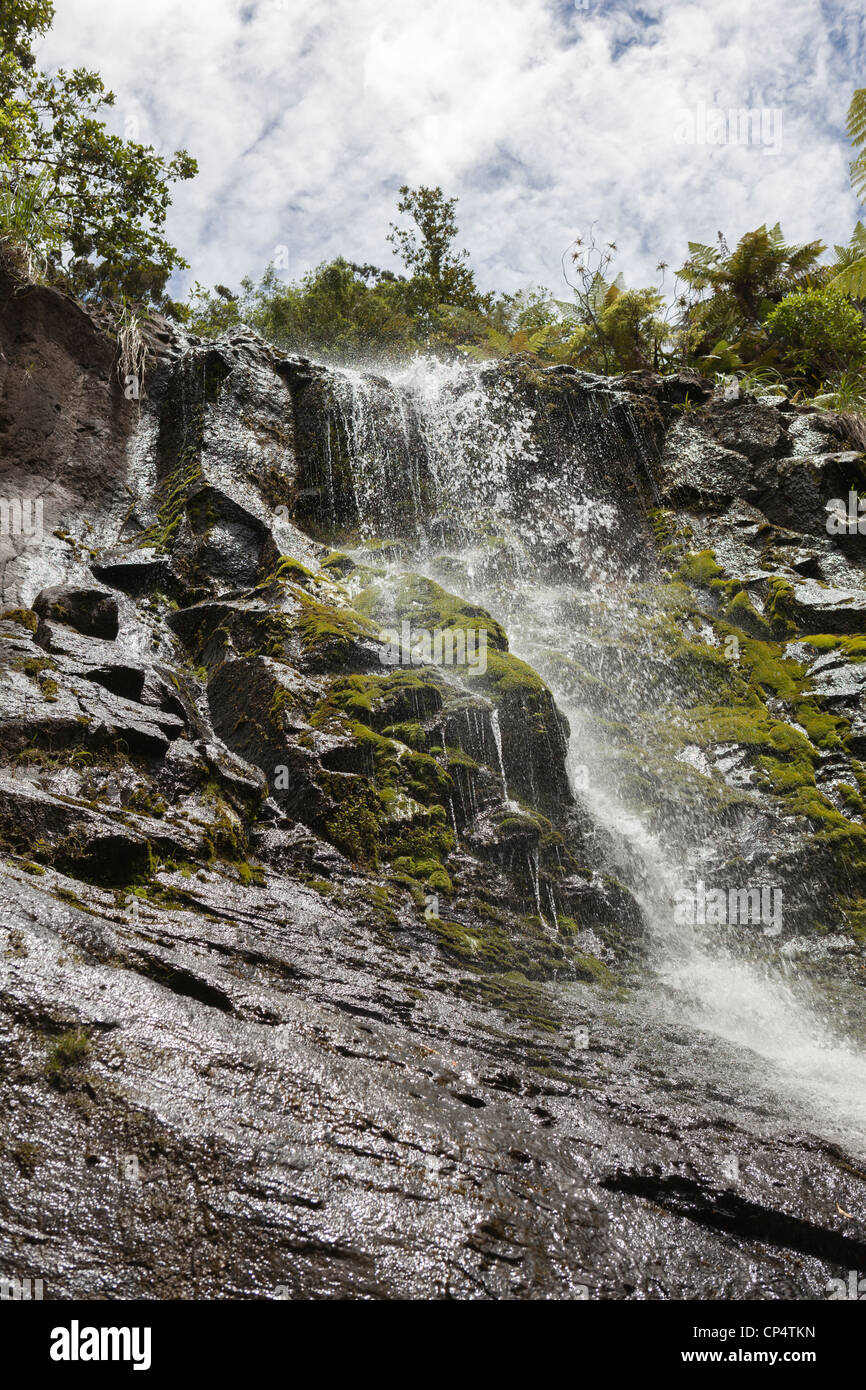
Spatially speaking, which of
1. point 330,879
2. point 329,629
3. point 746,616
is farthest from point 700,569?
point 330,879

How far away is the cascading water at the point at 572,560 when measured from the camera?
6574mm

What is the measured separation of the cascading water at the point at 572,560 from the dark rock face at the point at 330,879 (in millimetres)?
177

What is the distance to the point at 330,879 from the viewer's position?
229 inches

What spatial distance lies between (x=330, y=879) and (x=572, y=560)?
26.3ft

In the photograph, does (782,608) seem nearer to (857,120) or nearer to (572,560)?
(572,560)

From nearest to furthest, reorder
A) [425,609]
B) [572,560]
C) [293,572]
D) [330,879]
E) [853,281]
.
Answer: [330,879], [293,572], [425,609], [572,560], [853,281]

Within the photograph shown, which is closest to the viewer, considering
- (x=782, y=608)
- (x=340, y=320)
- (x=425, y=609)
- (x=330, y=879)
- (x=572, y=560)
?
(x=330, y=879)

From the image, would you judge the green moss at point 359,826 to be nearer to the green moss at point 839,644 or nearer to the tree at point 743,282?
the green moss at point 839,644

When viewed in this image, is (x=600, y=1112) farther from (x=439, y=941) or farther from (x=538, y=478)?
(x=538, y=478)

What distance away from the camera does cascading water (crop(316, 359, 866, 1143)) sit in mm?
6574

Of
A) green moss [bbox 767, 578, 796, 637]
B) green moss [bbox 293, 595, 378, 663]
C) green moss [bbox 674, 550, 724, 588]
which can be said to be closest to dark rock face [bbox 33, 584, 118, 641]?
green moss [bbox 293, 595, 378, 663]

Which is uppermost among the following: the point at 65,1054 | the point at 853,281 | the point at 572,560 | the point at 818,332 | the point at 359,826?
the point at 853,281

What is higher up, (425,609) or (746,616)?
(746,616)
